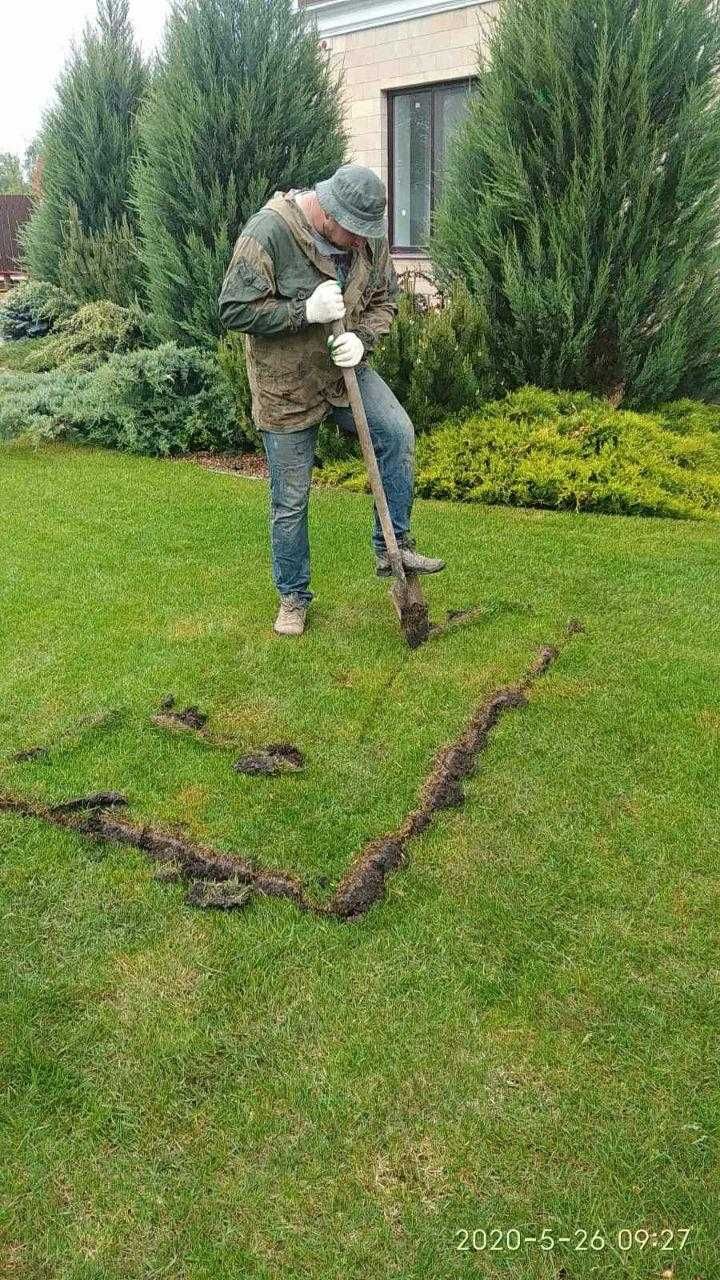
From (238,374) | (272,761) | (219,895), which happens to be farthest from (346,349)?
(238,374)

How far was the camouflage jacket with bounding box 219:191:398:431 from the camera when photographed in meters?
3.98

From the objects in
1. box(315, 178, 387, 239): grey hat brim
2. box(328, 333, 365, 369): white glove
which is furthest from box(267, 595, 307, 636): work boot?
box(315, 178, 387, 239): grey hat brim

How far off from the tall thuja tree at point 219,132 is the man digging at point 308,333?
16.8ft

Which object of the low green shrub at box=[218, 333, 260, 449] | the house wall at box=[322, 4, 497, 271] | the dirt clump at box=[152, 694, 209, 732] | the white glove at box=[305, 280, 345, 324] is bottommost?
the dirt clump at box=[152, 694, 209, 732]

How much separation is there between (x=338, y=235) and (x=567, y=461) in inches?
125

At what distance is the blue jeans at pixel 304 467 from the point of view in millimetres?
4422

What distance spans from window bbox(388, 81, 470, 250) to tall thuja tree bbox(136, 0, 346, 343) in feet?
12.2

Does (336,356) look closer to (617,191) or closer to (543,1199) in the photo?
(543,1199)

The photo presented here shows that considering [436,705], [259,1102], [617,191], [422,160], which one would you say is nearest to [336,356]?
[436,705]

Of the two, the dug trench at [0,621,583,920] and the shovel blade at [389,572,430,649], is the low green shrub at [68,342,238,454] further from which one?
the dug trench at [0,621,583,920]

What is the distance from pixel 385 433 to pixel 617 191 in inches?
160

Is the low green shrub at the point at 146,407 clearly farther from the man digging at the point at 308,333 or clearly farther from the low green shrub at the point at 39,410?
the man digging at the point at 308,333

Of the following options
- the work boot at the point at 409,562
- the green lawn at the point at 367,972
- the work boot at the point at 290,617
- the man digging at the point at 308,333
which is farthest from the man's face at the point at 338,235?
the green lawn at the point at 367,972

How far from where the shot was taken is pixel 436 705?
12.5 ft
